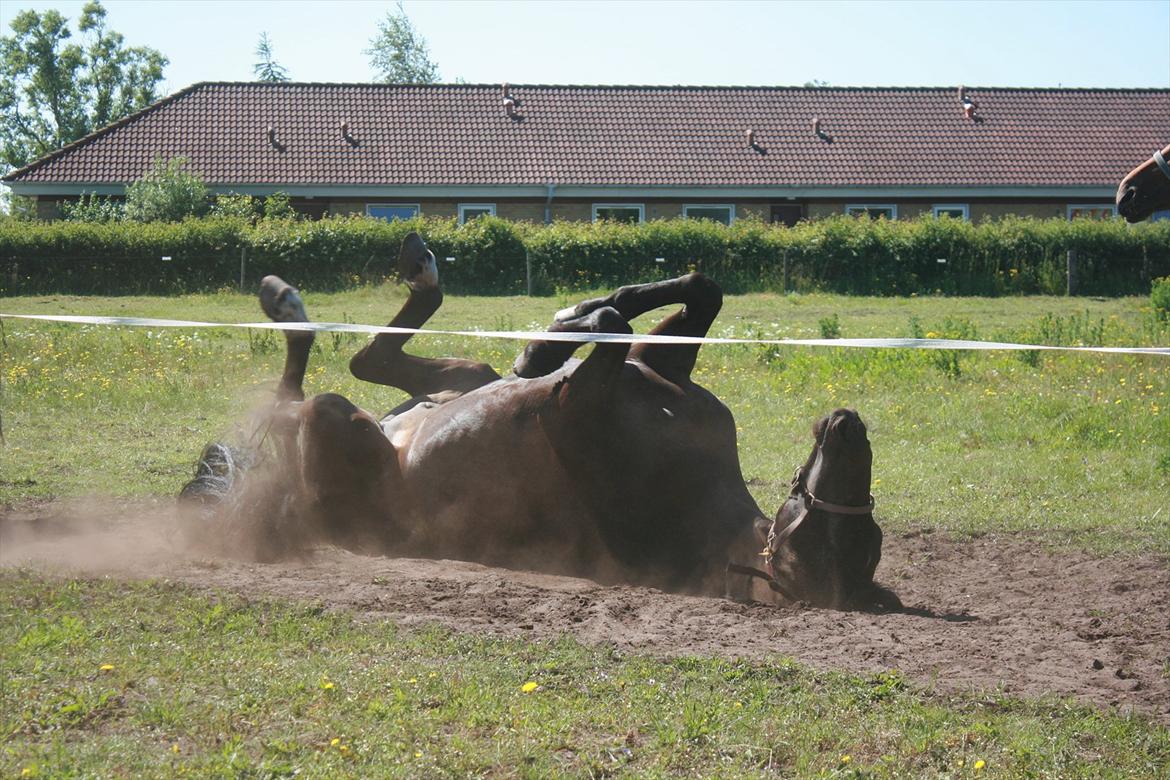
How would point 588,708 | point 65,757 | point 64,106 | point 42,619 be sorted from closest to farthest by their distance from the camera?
point 65,757 < point 588,708 < point 42,619 < point 64,106

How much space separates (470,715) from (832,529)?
6.05ft

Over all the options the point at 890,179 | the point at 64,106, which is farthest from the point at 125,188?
the point at 64,106

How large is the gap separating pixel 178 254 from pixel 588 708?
20.0 m

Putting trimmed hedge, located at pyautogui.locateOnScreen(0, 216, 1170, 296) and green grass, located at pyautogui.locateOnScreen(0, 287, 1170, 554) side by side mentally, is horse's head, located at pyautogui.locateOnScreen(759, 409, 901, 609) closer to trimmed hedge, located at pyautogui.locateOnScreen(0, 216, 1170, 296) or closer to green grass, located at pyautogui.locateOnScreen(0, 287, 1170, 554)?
green grass, located at pyautogui.locateOnScreen(0, 287, 1170, 554)

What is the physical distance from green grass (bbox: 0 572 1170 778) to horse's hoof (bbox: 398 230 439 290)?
3.28m

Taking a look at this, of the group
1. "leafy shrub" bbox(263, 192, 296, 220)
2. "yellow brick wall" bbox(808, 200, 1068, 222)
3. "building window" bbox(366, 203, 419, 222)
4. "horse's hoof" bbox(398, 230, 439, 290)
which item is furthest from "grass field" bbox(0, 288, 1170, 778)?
"yellow brick wall" bbox(808, 200, 1068, 222)

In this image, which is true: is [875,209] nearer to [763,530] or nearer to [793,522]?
[763,530]

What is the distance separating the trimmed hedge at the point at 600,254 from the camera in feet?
70.5

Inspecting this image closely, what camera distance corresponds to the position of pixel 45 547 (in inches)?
260

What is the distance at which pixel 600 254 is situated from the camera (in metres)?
23.4

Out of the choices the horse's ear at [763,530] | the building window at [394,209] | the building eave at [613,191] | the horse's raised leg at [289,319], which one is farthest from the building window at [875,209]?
the horse's ear at [763,530]

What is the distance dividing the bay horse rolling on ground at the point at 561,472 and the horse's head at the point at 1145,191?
2021 millimetres

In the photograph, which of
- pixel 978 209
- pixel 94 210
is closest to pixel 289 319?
pixel 94 210

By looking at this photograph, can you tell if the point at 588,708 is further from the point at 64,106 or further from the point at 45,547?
the point at 64,106
